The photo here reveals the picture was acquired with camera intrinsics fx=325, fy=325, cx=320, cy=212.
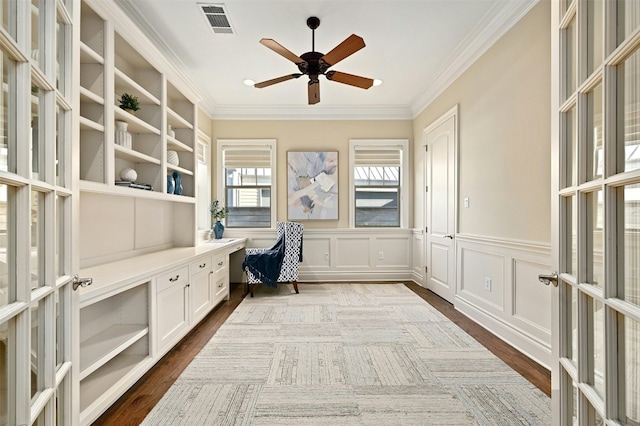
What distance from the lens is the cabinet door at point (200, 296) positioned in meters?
2.91

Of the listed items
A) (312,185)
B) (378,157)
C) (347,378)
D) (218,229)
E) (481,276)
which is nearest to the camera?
(347,378)

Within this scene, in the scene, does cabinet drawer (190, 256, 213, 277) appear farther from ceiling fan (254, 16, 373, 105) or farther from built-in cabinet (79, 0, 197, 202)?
ceiling fan (254, 16, 373, 105)

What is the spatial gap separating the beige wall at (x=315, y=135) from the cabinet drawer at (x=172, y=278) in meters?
2.55

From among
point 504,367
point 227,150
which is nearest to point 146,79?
point 227,150

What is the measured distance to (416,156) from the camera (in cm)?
514

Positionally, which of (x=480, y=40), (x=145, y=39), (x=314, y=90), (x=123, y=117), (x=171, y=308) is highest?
(x=480, y=40)

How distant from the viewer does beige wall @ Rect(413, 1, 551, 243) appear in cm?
234

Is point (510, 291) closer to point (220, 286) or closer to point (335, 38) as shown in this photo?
point (335, 38)

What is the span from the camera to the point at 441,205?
13.6 ft

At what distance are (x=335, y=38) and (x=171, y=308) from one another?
2.79 meters

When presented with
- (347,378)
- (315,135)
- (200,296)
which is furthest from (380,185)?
(347,378)

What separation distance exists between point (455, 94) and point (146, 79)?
10.6 feet

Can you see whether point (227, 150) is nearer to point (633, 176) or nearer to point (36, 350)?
point (36, 350)

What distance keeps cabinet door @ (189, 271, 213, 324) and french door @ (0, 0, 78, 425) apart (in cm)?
185
